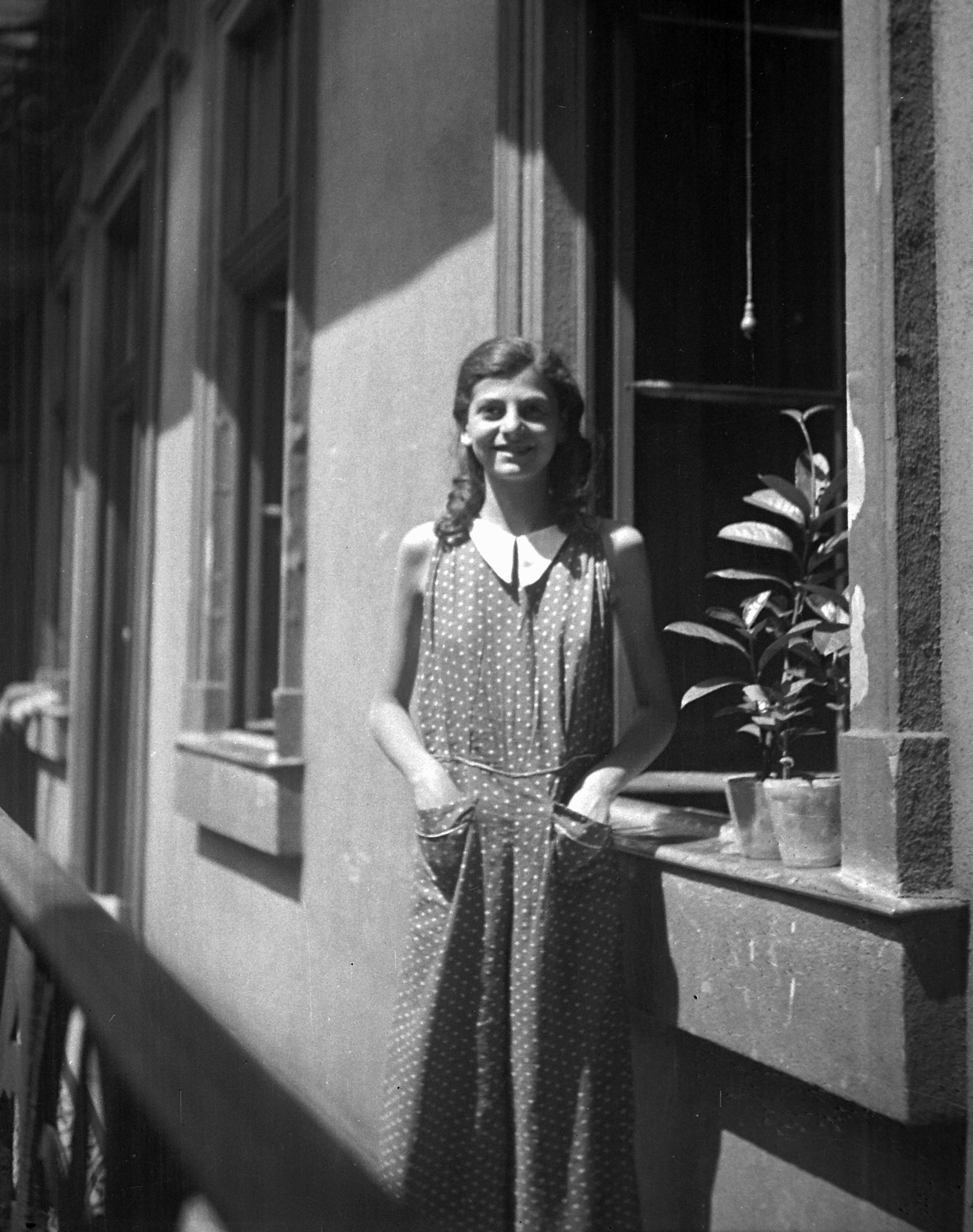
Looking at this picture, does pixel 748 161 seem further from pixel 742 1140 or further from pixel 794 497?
pixel 742 1140

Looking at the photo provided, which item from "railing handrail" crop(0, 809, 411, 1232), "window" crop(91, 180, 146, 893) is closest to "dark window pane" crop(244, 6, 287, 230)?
"window" crop(91, 180, 146, 893)

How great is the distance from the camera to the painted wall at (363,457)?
299cm

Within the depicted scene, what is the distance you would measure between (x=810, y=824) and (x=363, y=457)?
1852 mm

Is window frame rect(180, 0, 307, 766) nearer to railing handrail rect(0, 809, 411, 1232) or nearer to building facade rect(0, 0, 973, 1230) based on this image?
building facade rect(0, 0, 973, 1230)

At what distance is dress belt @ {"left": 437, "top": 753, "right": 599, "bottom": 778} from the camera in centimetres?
212

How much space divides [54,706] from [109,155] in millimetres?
3112

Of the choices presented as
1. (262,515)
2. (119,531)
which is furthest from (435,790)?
(119,531)

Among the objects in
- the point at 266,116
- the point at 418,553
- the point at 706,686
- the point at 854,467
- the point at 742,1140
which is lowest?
the point at 742,1140

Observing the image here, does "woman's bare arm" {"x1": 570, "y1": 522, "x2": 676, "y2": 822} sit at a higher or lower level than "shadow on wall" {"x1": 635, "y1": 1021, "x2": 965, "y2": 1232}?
higher

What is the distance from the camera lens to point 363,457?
11.4 ft

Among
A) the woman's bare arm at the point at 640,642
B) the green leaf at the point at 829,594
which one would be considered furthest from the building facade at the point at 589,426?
the woman's bare arm at the point at 640,642

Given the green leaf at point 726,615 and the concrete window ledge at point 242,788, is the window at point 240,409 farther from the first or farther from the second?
the green leaf at point 726,615

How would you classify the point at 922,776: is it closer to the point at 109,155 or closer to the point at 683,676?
the point at 683,676

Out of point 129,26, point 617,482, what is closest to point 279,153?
point 129,26
